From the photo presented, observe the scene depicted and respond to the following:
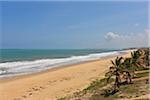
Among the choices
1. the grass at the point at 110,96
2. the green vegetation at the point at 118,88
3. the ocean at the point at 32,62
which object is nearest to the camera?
the grass at the point at 110,96

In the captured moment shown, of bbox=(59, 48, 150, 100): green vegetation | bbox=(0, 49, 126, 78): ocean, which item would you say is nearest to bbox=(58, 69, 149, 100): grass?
bbox=(59, 48, 150, 100): green vegetation

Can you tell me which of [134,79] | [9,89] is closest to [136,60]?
[134,79]

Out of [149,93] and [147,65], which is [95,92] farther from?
[147,65]

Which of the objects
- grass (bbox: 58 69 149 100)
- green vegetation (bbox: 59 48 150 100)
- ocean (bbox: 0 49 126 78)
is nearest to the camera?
grass (bbox: 58 69 149 100)

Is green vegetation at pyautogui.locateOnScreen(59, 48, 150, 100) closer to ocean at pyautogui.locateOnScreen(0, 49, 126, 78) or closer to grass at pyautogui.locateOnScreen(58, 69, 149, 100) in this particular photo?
grass at pyautogui.locateOnScreen(58, 69, 149, 100)

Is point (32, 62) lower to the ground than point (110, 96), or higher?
higher

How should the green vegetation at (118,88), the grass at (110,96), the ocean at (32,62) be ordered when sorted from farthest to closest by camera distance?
the ocean at (32,62)
the green vegetation at (118,88)
the grass at (110,96)

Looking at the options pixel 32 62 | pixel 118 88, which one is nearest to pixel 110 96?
pixel 118 88

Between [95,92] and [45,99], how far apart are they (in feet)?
11.9

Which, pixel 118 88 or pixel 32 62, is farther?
pixel 32 62

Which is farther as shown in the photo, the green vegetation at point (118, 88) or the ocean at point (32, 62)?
the ocean at point (32, 62)

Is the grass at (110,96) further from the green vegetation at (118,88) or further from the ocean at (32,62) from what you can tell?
the ocean at (32,62)

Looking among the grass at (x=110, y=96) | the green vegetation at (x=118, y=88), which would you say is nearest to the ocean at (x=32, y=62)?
the grass at (x=110, y=96)

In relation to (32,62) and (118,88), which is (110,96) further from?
(32,62)
